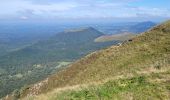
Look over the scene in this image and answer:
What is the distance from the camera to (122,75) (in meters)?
34.9

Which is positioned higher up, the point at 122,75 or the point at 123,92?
the point at 123,92

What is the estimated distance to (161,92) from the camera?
26.7 metres

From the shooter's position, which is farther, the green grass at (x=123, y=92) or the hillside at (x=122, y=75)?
the hillside at (x=122, y=75)

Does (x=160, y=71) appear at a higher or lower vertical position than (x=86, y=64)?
higher

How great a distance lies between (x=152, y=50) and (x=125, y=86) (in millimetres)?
24619

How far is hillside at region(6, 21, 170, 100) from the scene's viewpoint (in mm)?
27859

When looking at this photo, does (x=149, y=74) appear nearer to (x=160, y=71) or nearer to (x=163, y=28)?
(x=160, y=71)

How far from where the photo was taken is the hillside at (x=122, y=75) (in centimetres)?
2786

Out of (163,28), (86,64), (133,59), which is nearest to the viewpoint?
(133,59)

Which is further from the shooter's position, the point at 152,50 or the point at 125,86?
the point at 152,50

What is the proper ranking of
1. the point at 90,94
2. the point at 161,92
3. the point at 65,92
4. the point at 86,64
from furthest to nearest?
the point at 86,64
the point at 65,92
the point at 90,94
the point at 161,92

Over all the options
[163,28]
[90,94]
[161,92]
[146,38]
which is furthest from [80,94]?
[163,28]

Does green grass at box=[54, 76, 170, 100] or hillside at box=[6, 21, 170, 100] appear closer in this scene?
green grass at box=[54, 76, 170, 100]

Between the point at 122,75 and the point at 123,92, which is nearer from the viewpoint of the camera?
the point at 123,92
